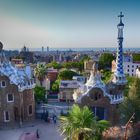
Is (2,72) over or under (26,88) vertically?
over

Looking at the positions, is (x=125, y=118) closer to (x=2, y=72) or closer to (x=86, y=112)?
(x=86, y=112)

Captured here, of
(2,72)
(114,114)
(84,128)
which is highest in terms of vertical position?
(2,72)

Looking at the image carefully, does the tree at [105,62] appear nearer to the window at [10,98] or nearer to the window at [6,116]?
the window at [10,98]

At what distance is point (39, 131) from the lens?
1181 inches

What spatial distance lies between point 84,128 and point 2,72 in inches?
613

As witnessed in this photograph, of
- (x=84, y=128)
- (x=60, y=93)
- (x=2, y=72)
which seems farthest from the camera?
(x=60, y=93)

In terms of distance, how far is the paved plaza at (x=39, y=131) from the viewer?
28250 millimetres

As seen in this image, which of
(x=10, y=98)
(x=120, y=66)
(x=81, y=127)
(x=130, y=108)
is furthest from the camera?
(x=120, y=66)

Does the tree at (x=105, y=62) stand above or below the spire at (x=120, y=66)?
below

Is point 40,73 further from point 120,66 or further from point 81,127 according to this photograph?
point 81,127

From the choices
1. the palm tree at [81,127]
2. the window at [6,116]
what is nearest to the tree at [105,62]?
the window at [6,116]

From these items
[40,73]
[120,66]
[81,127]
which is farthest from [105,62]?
[81,127]

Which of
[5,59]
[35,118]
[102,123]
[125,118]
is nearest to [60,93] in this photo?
[35,118]

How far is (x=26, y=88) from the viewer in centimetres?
3231
